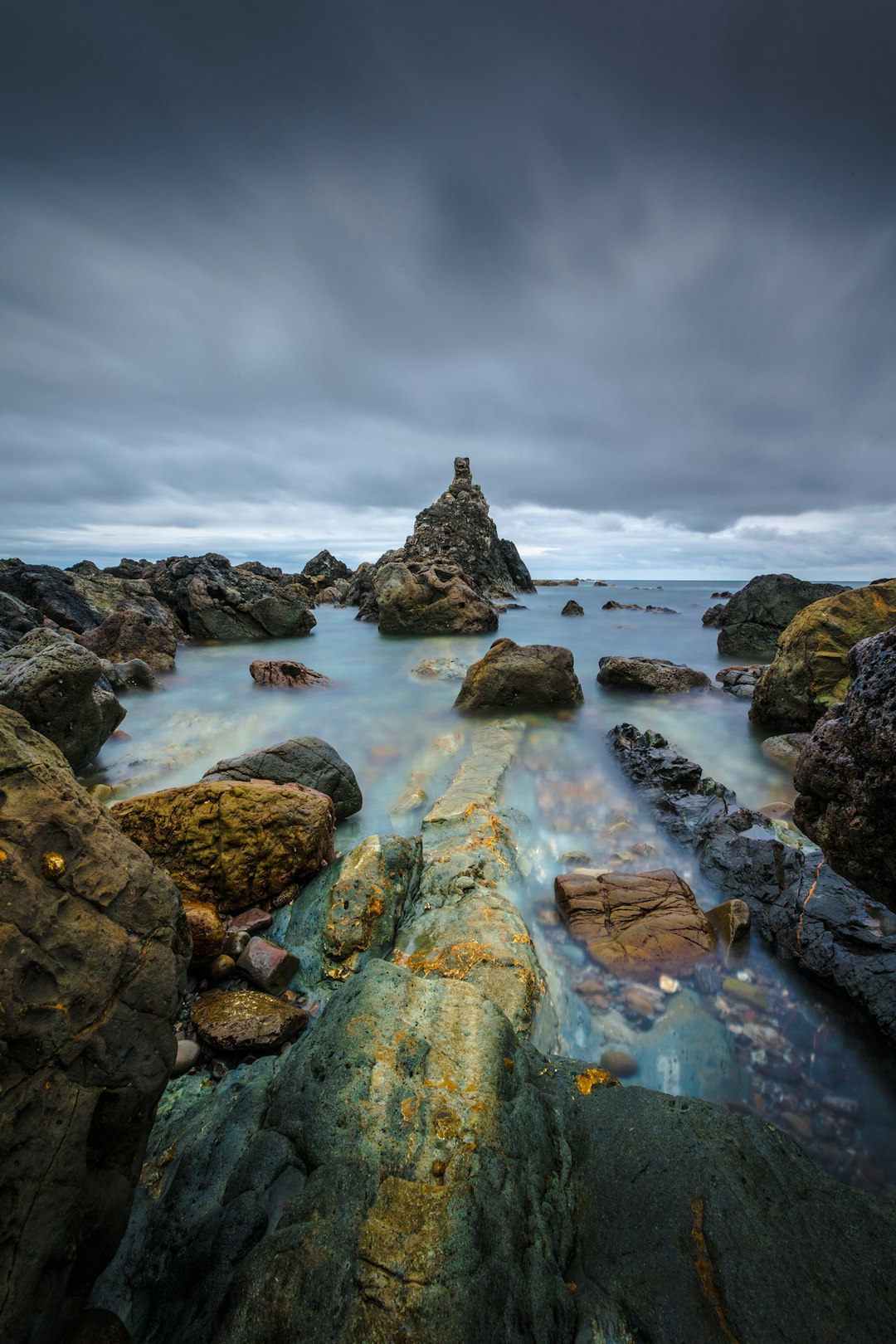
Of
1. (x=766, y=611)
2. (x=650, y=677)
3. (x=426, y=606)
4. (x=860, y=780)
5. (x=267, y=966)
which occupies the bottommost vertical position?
(x=267, y=966)

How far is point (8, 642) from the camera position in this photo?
10867 millimetres

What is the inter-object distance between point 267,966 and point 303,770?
97.0 inches

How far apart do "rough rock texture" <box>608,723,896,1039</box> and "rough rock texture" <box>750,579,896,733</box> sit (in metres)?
3.80

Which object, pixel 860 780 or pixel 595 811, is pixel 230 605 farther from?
pixel 860 780

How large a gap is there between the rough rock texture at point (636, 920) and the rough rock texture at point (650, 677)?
8.94 metres

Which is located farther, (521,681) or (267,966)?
(521,681)

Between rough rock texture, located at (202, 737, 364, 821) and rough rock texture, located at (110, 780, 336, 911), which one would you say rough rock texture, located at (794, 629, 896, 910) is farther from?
rough rock texture, located at (202, 737, 364, 821)

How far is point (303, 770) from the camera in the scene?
18.7ft

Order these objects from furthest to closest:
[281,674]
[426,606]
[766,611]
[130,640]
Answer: [426,606] < [766,611] < [130,640] < [281,674]

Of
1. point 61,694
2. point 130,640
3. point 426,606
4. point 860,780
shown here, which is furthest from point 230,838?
point 426,606

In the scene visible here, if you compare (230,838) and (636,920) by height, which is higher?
(230,838)

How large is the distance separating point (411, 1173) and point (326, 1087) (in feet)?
1.54

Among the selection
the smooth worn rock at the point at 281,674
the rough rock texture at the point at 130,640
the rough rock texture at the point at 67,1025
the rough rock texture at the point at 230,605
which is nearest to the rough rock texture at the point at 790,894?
the rough rock texture at the point at 67,1025

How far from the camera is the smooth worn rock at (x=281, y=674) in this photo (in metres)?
13.7
